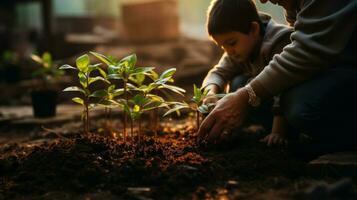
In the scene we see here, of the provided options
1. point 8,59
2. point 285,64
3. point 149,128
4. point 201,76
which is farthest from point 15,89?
point 285,64

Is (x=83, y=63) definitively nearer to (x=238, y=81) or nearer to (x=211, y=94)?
(x=211, y=94)

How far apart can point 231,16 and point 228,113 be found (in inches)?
29.3

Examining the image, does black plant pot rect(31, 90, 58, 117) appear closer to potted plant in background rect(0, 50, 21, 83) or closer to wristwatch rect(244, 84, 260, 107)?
wristwatch rect(244, 84, 260, 107)

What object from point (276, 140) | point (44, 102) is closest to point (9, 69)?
point (44, 102)

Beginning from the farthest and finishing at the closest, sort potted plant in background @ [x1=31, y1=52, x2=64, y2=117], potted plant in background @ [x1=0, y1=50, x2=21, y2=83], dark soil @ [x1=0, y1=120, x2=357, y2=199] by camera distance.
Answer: potted plant in background @ [x1=0, y1=50, x2=21, y2=83] < potted plant in background @ [x1=31, y1=52, x2=64, y2=117] < dark soil @ [x1=0, y1=120, x2=357, y2=199]

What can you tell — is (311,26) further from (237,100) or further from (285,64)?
(237,100)

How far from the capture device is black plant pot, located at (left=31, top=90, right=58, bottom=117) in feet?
15.5

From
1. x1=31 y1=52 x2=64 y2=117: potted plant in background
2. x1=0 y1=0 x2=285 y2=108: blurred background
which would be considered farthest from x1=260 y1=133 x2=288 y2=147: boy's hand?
x1=0 y1=0 x2=285 y2=108: blurred background

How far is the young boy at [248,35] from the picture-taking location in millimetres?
2908

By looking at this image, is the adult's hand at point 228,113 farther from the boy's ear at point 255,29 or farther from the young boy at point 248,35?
the boy's ear at point 255,29

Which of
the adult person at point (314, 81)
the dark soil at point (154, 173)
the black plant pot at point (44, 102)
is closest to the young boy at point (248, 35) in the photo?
the adult person at point (314, 81)

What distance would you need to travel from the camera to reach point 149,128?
3.58 meters

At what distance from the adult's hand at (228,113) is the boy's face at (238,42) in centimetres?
52

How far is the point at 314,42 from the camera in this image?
2383 millimetres
